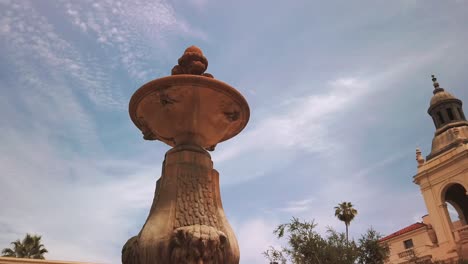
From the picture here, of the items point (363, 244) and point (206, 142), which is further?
point (363, 244)

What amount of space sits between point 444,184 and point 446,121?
630 cm

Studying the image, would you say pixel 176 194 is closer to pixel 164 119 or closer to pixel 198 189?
pixel 198 189

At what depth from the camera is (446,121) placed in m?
29.4

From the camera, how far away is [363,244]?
82.1 ft

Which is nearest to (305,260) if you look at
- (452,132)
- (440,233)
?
(440,233)

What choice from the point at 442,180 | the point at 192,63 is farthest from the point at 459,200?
the point at 192,63

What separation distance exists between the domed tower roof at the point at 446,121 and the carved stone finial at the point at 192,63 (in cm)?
2622

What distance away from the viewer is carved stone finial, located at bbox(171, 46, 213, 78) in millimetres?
5457

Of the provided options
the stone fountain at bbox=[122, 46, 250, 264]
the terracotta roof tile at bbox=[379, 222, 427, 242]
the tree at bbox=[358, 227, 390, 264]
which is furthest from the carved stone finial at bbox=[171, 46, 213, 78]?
the terracotta roof tile at bbox=[379, 222, 427, 242]

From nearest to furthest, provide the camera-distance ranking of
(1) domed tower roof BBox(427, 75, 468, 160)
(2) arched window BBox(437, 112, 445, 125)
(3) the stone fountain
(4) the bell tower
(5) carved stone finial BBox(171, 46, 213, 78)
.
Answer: (3) the stone fountain
(5) carved stone finial BBox(171, 46, 213, 78)
(4) the bell tower
(1) domed tower roof BBox(427, 75, 468, 160)
(2) arched window BBox(437, 112, 445, 125)

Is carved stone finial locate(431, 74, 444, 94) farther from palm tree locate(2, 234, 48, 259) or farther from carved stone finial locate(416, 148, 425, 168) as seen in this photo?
palm tree locate(2, 234, 48, 259)

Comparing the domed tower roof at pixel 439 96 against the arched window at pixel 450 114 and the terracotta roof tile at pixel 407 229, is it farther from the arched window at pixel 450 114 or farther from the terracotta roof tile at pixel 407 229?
the terracotta roof tile at pixel 407 229

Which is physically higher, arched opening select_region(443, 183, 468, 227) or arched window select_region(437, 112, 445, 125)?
arched window select_region(437, 112, 445, 125)

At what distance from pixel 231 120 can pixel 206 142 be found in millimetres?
548
